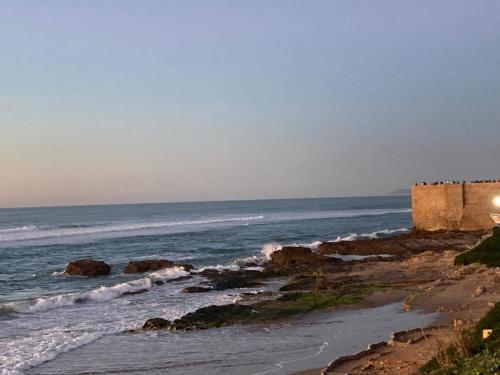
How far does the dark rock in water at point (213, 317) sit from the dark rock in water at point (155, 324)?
191 millimetres

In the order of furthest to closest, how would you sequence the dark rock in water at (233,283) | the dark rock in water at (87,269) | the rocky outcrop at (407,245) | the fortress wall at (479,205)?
the fortress wall at (479,205) → the rocky outcrop at (407,245) → the dark rock in water at (87,269) → the dark rock in water at (233,283)

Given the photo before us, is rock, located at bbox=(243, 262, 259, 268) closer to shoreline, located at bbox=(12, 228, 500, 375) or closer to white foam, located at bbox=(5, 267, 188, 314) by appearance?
shoreline, located at bbox=(12, 228, 500, 375)

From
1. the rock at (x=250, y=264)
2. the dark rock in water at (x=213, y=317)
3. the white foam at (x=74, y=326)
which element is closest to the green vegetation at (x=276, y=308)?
the dark rock in water at (x=213, y=317)

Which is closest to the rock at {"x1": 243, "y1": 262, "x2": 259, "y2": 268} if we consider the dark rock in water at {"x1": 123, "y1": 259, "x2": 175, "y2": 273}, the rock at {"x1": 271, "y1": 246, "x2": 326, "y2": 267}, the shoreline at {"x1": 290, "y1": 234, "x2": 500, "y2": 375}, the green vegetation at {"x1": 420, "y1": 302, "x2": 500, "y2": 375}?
the rock at {"x1": 271, "y1": 246, "x2": 326, "y2": 267}

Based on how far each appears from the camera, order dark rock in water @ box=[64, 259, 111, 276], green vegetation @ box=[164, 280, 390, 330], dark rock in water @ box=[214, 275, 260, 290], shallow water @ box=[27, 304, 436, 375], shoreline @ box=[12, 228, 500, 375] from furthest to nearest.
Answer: dark rock in water @ box=[64, 259, 111, 276]
dark rock in water @ box=[214, 275, 260, 290]
green vegetation @ box=[164, 280, 390, 330]
shoreline @ box=[12, 228, 500, 375]
shallow water @ box=[27, 304, 436, 375]

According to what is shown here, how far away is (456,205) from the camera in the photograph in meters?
38.5

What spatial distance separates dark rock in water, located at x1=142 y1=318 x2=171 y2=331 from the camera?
1528 cm

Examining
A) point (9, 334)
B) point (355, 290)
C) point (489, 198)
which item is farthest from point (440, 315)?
point (489, 198)

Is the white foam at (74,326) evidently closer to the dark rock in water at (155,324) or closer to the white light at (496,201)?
the dark rock in water at (155,324)

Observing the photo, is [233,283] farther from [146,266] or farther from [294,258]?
[146,266]

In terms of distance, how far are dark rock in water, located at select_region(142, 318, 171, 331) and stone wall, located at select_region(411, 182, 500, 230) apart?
87.5 ft

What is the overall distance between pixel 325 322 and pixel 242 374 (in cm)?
483

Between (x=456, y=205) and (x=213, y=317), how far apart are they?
1027 inches

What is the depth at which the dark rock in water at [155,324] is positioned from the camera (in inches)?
602
